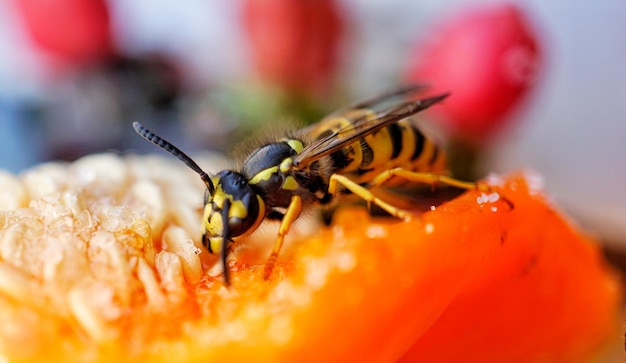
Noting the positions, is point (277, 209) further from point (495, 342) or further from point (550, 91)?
point (550, 91)

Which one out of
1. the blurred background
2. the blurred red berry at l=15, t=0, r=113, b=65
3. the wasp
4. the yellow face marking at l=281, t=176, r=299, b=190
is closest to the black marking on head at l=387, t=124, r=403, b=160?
the wasp

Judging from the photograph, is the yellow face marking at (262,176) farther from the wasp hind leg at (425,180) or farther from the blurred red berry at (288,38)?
the blurred red berry at (288,38)

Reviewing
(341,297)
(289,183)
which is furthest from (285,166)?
(341,297)

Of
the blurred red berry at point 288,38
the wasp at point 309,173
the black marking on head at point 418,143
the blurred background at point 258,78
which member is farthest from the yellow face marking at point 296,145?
the blurred red berry at point 288,38

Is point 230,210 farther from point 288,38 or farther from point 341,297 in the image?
point 288,38

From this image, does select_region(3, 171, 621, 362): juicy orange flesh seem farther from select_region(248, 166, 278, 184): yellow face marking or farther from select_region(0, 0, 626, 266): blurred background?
select_region(0, 0, 626, 266): blurred background

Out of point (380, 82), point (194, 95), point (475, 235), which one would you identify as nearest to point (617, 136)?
point (380, 82)
